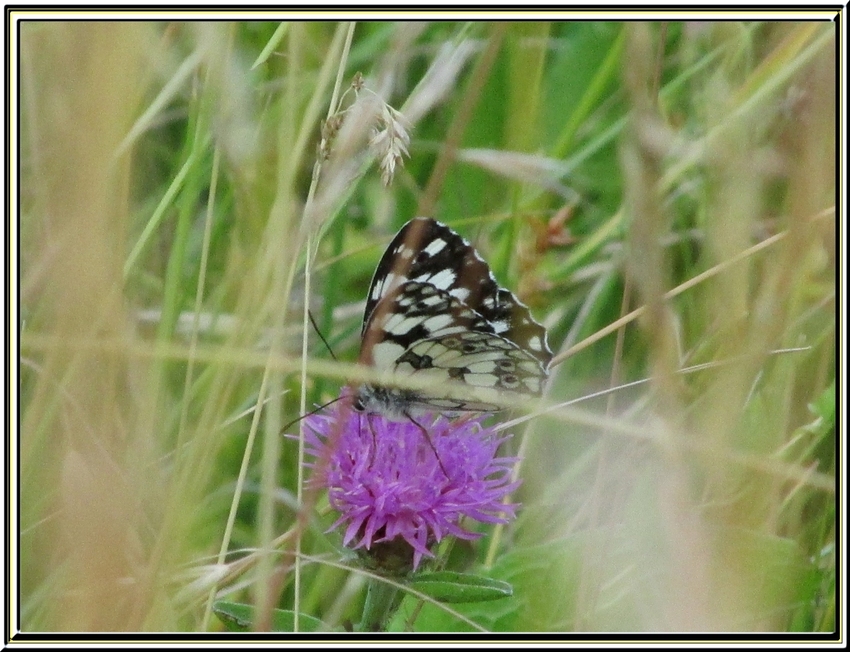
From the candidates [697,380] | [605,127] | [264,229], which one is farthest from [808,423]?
[264,229]

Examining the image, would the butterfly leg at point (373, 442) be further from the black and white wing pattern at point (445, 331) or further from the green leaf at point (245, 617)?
the green leaf at point (245, 617)

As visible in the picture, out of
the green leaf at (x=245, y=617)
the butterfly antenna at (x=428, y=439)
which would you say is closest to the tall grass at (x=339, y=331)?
the green leaf at (x=245, y=617)

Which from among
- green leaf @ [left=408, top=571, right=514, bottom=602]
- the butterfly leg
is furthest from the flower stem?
the butterfly leg

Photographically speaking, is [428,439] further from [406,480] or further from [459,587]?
[459,587]

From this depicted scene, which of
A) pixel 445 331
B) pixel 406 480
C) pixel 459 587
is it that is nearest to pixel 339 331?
pixel 445 331
